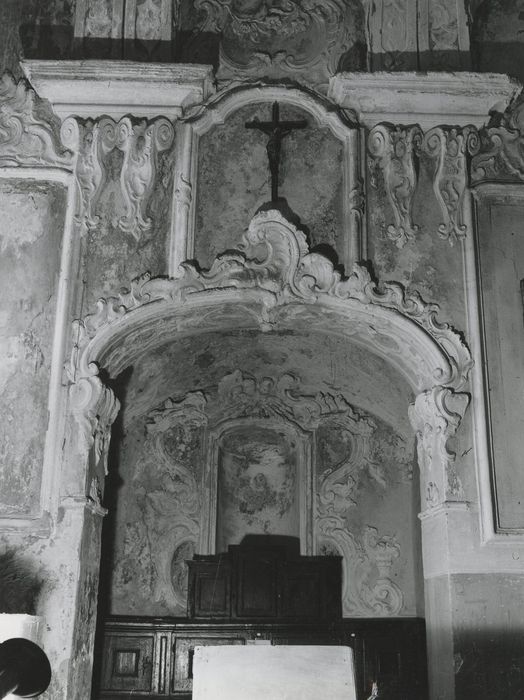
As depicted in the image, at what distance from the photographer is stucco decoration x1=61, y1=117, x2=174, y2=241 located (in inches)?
268

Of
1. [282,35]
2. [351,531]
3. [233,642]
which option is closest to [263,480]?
[351,531]

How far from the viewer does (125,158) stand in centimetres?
688

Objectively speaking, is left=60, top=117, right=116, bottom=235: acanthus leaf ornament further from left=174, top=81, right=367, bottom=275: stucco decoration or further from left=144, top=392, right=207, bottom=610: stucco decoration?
left=144, top=392, right=207, bottom=610: stucco decoration

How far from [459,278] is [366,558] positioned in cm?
356

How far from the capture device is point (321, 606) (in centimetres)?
884

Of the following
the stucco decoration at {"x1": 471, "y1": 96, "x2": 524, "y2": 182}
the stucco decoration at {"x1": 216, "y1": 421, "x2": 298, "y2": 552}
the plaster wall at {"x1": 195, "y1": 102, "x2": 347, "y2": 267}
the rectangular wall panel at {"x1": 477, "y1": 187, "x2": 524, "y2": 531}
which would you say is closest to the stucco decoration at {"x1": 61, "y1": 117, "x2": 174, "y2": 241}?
the plaster wall at {"x1": 195, "y1": 102, "x2": 347, "y2": 267}

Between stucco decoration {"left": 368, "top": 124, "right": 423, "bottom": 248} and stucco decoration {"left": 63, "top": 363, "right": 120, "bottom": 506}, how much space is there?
2.54 meters

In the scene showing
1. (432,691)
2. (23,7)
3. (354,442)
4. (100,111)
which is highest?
(23,7)

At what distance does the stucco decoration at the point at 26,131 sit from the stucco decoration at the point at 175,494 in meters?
3.11

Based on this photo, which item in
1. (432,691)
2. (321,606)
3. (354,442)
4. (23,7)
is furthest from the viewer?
(354,442)

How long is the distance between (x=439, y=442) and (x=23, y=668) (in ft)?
12.8

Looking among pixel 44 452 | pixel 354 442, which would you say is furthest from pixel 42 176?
pixel 354 442

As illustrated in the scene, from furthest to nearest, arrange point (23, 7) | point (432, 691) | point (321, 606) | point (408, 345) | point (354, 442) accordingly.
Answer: point (354, 442) < point (321, 606) < point (23, 7) < point (408, 345) < point (432, 691)

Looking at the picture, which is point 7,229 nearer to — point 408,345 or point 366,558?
point 408,345
